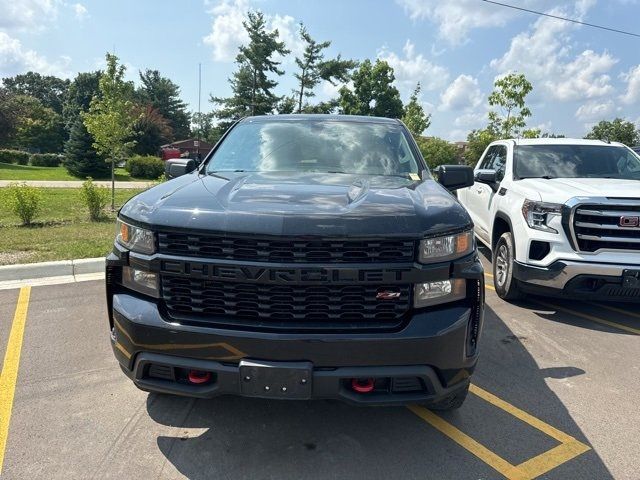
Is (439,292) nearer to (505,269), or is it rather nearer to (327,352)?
(327,352)

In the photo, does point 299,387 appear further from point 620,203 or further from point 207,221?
point 620,203

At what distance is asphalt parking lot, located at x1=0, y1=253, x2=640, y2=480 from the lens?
102 inches

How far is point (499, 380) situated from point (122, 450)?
8.68 feet

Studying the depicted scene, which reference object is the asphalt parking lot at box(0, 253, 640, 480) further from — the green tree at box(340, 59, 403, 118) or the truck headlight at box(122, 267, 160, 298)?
the green tree at box(340, 59, 403, 118)

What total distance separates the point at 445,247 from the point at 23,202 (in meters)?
9.60

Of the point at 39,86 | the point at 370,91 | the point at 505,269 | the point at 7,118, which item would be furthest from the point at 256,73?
the point at 39,86

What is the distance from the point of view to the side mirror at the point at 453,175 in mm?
3812

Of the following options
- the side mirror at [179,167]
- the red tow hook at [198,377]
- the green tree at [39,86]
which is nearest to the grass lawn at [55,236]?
the side mirror at [179,167]

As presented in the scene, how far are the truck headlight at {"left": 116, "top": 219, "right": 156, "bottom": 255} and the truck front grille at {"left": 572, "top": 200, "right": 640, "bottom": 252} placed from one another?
4060 millimetres

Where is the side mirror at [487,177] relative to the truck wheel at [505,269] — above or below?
above

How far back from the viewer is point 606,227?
4.68 meters

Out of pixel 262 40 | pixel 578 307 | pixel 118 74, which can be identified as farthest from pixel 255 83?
pixel 578 307

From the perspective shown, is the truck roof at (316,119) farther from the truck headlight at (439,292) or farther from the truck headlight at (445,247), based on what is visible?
the truck headlight at (439,292)

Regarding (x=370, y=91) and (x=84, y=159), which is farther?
(x=370, y=91)
